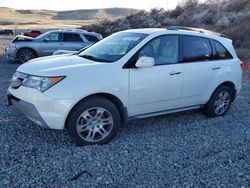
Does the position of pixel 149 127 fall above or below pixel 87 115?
below

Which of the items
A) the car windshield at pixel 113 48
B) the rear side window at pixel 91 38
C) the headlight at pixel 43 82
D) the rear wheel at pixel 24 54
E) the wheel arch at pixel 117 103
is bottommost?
the rear wheel at pixel 24 54

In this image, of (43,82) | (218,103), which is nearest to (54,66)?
(43,82)

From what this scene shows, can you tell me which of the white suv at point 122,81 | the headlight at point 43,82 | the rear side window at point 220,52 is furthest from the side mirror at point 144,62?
the rear side window at point 220,52

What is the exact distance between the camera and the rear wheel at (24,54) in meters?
14.4

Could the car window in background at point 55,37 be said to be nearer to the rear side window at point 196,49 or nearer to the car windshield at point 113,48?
the car windshield at point 113,48

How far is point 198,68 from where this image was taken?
5.98 m

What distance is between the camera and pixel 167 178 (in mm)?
4141

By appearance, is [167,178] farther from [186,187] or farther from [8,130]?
[8,130]

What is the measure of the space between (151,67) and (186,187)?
2.06 m

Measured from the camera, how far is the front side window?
5.42m

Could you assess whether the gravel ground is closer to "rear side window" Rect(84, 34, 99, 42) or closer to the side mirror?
the side mirror

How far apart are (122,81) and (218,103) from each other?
8.19ft

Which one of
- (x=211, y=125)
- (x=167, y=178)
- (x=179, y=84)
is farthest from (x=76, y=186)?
(x=211, y=125)

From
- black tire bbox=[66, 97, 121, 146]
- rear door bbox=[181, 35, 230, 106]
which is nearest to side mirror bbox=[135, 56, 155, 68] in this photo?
black tire bbox=[66, 97, 121, 146]
